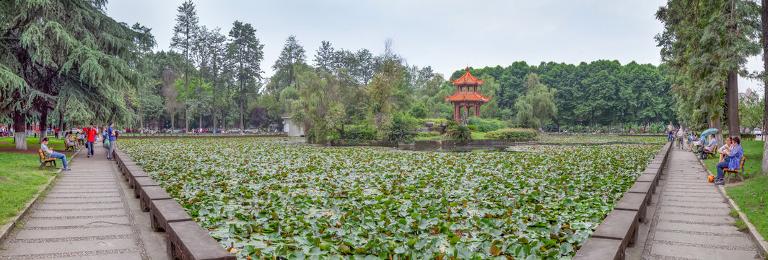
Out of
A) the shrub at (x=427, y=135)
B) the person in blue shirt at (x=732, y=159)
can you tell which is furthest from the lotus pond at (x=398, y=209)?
the shrub at (x=427, y=135)

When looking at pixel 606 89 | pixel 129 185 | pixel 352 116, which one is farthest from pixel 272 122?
pixel 129 185

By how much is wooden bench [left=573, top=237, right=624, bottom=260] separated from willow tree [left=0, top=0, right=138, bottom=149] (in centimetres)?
1812

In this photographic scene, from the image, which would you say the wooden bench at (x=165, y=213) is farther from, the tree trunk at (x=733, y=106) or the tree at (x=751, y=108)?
the tree at (x=751, y=108)

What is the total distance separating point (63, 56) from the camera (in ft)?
64.9

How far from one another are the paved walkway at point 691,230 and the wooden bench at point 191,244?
14.1 ft

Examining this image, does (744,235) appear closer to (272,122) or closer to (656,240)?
(656,240)

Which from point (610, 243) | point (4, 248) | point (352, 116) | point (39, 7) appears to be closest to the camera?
point (610, 243)

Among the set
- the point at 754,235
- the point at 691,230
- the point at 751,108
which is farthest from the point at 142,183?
the point at 751,108

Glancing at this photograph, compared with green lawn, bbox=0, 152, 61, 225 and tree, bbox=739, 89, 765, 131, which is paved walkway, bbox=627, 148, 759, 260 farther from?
tree, bbox=739, 89, 765, 131

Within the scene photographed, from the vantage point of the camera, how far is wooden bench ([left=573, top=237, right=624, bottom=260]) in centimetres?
432

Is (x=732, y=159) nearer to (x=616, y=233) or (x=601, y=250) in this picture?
(x=616, y=233)

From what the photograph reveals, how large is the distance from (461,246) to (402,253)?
695 millimetres

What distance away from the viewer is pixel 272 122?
240ft

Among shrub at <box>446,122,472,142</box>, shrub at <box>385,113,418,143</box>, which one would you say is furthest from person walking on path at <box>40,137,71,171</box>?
shrub at <box>446,122,472,142</box>
